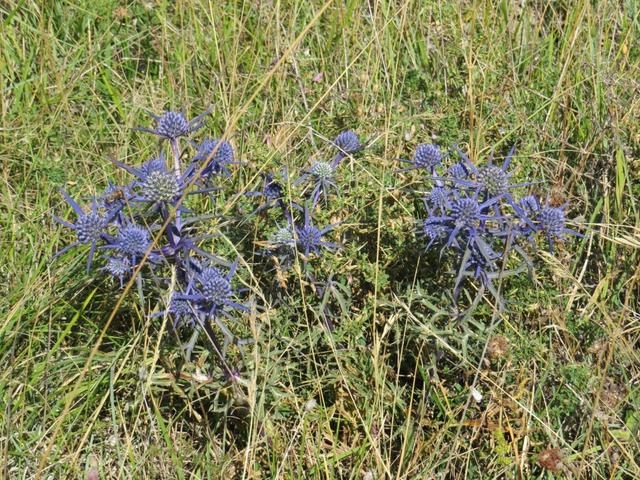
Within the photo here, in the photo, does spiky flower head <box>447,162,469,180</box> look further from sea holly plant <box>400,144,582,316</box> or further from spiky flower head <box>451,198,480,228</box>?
spiky flower head <box>451,198,480,228</box>

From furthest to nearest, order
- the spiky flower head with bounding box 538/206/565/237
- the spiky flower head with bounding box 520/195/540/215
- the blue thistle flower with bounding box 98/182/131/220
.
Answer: the spiky flower head with bounding box 520/195/540/215
the spiky flower head with bounding box 538/206/565/237
the blue thistle flower with bounding box 98/182/131/220

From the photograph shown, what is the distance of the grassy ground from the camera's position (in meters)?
2.46

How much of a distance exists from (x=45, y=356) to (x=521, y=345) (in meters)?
1.64

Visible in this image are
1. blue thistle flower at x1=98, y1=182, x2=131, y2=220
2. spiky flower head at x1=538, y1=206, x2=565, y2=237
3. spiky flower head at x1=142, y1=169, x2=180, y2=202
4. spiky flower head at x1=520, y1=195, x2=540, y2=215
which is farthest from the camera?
spiky flower head at x1=520, y1=195, x2=540, y2=215

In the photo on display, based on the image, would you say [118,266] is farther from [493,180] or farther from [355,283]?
[493,180]

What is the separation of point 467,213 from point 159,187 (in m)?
0.90

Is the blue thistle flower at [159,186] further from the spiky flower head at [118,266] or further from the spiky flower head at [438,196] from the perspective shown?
the spiky flower head at [438,196]

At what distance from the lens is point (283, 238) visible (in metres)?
2.44

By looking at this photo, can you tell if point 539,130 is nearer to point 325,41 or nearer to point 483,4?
point 483,4

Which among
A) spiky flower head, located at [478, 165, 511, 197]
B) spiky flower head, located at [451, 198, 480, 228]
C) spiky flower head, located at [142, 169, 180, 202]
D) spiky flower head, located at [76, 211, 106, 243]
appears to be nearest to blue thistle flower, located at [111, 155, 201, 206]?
→ spiky flower head, located at [142, 169, 180, 202]

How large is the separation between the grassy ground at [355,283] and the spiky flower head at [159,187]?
36 cm

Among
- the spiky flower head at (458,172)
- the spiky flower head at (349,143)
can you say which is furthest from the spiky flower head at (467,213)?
the spiky flower head at (349,143)

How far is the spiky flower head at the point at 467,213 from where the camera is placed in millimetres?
2266

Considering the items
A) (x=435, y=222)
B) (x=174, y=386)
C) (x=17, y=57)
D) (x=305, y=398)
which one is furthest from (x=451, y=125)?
(x=17, y=57)
